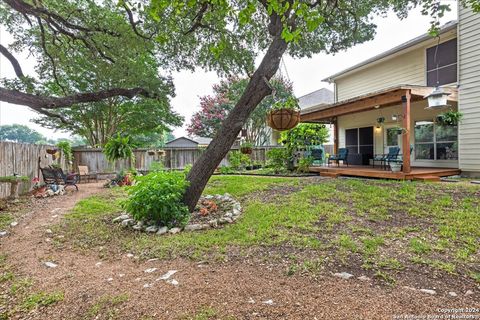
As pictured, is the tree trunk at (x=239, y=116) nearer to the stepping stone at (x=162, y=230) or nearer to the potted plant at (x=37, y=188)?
the stepping stone at (x=162, y=230)

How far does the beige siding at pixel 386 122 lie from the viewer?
8.35m

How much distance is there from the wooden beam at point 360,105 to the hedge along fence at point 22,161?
9.71 m

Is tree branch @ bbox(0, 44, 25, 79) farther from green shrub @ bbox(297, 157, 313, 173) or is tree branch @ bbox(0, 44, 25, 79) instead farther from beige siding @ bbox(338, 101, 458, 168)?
beige siding @ bbox(338, 101, 458, 168)

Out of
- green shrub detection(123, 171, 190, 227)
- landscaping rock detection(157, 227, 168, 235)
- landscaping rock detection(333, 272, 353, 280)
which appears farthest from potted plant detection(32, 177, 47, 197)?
landscaping rock detection(333, 272, 353, 280)

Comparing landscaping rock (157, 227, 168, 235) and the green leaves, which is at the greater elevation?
the green leaves

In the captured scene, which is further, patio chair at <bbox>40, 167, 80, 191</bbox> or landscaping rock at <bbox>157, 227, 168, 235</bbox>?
patio chair at <bbox>40, 167, 80, 191</bbox>

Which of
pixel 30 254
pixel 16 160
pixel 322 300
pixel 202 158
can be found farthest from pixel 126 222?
pixel 16 160

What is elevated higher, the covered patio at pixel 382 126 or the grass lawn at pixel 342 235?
the covered patio at pixel 382 126

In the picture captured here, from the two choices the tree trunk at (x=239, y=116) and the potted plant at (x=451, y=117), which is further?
the potted plant at (x=451, y=117)

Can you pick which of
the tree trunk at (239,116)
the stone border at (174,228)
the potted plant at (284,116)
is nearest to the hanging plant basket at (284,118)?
the potted plant at (284,116)

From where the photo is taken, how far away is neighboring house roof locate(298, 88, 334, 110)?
63.6ft

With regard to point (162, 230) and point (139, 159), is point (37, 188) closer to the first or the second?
point (139, 159)

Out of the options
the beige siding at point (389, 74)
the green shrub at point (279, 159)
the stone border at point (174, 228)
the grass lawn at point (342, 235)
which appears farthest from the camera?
the green shrub at point (279, 159)

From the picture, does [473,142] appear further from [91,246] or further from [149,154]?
[149,154]
